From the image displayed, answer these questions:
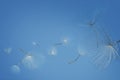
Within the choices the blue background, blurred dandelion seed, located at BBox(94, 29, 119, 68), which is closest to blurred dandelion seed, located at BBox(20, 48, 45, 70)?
the blue background

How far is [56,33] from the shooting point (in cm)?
146

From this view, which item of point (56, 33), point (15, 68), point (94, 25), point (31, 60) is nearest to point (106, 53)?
point (94, 25)

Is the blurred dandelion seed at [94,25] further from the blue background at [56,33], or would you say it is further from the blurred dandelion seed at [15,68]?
the blurred dandelion seed at [15,68]

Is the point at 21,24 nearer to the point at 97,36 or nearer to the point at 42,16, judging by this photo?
the point at 42,16

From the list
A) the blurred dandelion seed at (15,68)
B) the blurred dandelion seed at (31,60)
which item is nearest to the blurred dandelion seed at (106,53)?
the blurred dandelion seed at (31,60)

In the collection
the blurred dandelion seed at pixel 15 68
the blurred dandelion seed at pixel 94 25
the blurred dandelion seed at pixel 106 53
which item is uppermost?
the blurred dandelion seed at pixel 94 25

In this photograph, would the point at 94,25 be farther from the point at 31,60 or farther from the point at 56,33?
the point at 31,60

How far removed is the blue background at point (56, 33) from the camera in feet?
4.71

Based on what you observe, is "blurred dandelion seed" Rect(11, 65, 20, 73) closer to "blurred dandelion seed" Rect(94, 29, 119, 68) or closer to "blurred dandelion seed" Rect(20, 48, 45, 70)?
"blurred dandelion seed" Rect(20, 48, 45, 70)

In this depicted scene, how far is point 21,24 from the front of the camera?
148cm

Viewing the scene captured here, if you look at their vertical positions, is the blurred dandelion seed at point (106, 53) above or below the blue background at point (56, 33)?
below

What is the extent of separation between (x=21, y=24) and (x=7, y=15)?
128mm

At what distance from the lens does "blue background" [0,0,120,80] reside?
1.43 meters

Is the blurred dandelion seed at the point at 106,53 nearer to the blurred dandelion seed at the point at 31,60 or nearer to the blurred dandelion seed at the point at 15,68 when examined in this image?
the blurred dandelion seed at the point at 31,60
